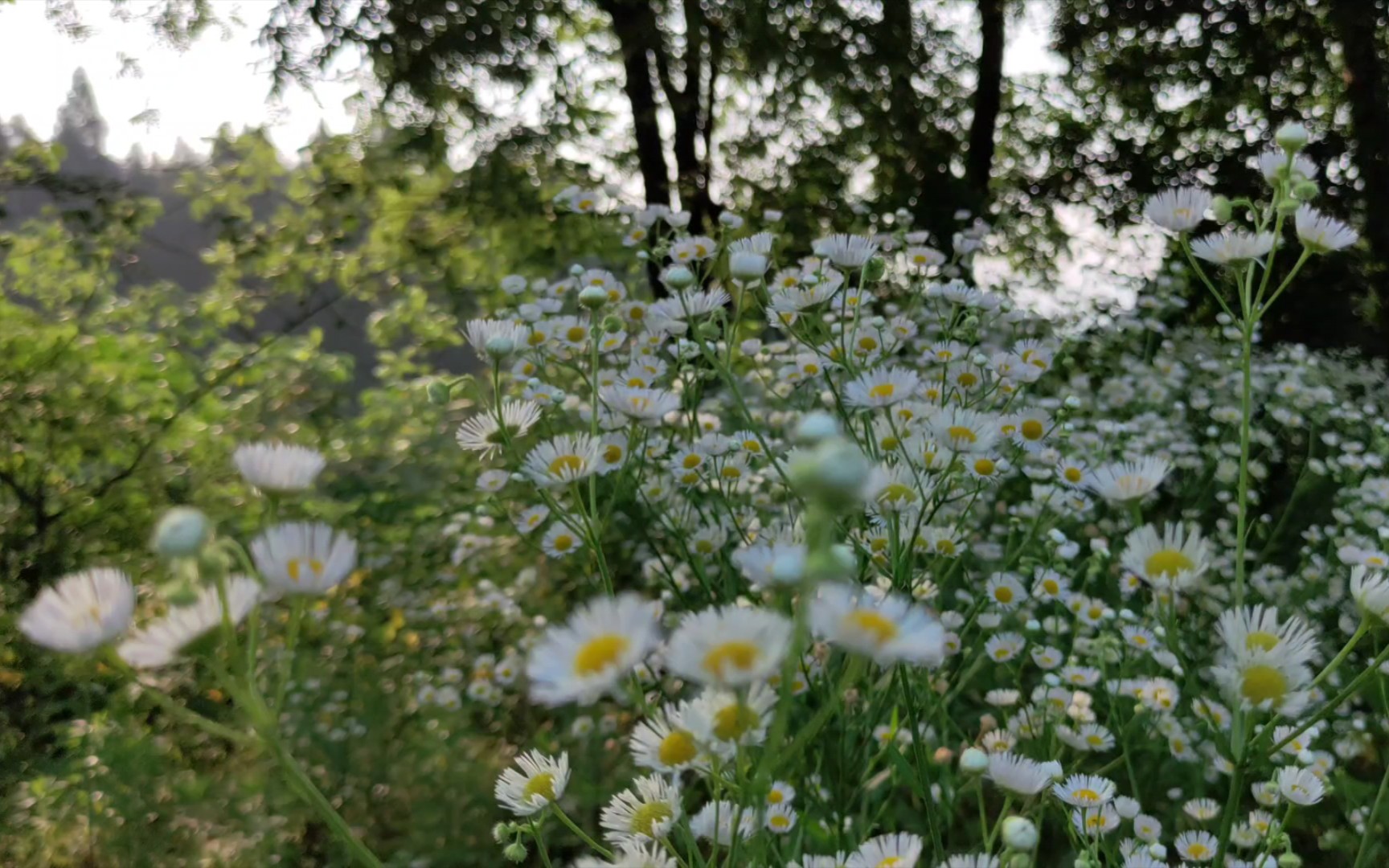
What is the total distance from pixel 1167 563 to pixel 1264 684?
135mm

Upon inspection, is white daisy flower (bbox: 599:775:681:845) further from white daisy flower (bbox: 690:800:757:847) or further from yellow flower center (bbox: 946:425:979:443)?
yellow flower center (bbox: 946:425:979:443)

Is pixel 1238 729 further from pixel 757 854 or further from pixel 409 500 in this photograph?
pixel 409 500

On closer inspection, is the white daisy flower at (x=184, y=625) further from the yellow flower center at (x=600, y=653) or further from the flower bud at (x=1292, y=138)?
the flower bud at (x=1292, y=138)

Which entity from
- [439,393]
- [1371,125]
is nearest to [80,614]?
[439,393]

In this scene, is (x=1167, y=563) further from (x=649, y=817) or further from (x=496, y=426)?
(x=496, y=426)

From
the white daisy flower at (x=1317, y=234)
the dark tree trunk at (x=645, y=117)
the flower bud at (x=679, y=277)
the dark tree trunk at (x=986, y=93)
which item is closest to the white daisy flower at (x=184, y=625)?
the flower bud at (x=679, y=277)

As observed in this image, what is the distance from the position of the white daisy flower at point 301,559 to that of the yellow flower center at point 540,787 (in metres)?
0.34

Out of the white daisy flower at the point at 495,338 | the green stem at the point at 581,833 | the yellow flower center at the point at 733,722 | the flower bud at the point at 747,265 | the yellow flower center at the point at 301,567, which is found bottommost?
the green stem at the point at 581,833

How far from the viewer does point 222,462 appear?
124 inches

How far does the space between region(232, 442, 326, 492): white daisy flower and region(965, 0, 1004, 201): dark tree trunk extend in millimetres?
4916

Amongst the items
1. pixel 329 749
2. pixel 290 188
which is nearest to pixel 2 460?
pixel 329 749

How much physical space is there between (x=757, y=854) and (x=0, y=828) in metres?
2.40

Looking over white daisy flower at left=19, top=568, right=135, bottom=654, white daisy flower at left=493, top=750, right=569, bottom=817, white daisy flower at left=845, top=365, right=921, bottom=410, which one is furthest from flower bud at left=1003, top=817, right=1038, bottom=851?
white daisy flower at left=19, top=568, right=135, bottom=654

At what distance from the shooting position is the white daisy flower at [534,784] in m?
0.77
